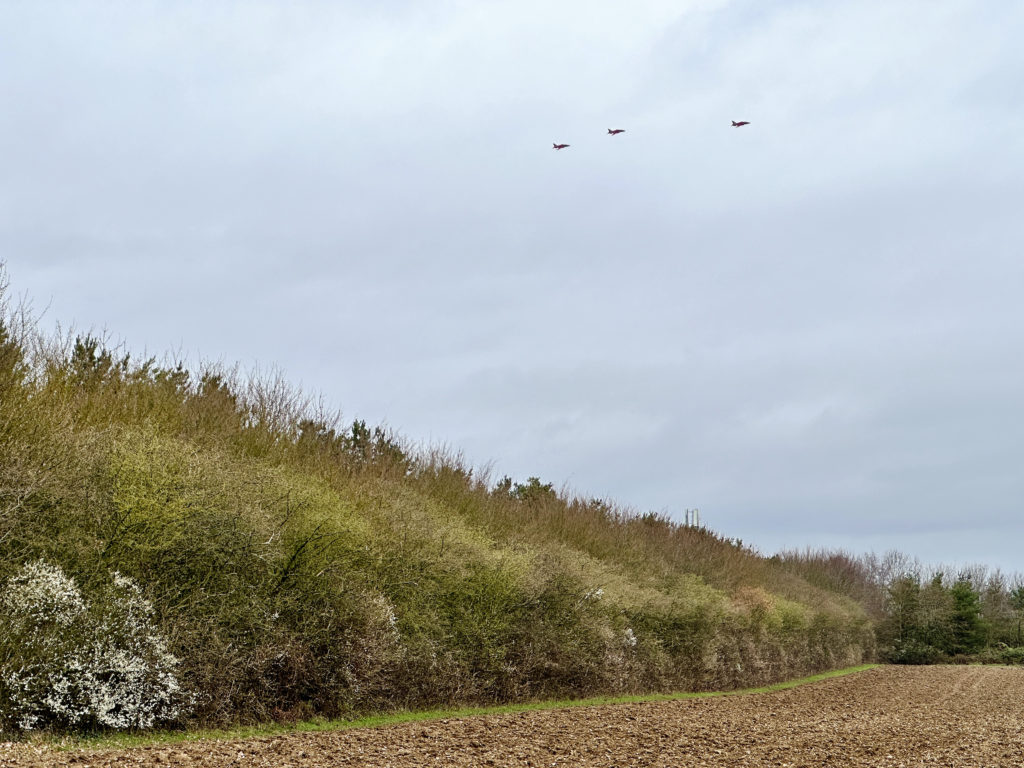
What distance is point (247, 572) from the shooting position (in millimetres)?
14758

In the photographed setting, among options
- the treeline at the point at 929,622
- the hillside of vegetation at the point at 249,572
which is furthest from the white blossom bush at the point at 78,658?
the treeline at the point at 929,622

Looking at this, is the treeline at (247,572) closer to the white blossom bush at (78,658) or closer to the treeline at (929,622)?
the white blossom bush at (78,658)

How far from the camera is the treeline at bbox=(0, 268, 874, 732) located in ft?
40.3

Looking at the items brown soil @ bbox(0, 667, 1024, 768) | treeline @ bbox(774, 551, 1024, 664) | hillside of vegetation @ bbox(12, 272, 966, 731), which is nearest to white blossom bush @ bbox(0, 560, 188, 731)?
hillside of vegetation @ bbox(12, 272, 966, 731)

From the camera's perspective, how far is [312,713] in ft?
52.2

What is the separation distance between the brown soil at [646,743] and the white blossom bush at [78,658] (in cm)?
126

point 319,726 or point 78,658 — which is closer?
point 78,658

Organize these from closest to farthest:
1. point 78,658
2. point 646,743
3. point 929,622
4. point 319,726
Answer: point 78,658 < point 646,743 < point 319,726 < point 929,622

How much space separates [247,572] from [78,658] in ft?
10.4

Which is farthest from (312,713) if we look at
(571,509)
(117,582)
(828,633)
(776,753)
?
(828,633)

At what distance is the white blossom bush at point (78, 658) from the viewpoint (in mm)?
11578

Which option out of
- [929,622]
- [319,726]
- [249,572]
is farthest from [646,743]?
[929,622]

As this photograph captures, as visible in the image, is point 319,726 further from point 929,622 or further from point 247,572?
point 929,622

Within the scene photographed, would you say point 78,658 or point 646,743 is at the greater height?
point 78,658
